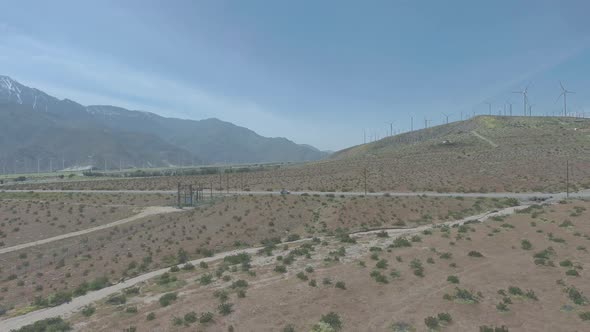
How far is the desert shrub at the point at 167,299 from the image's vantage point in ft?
61.0

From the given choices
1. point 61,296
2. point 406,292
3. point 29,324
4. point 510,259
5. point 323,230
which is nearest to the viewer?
point 29,324

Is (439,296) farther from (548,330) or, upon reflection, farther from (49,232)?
(49,232)

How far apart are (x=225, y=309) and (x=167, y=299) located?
3966 millimetres

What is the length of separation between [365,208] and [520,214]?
17868 mm

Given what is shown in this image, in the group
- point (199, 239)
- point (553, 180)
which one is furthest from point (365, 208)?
point (553, 180)

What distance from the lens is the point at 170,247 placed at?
3503 centimetres

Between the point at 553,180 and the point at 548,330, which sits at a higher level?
the point at 553,180

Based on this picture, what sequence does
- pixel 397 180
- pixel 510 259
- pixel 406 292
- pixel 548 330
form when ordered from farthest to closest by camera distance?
pixel 397 180, pixel 510 259, pixel 406 292, pixel 548 330

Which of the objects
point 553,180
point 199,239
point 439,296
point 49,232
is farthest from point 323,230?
point 553,180

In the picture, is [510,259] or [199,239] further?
[199,239]

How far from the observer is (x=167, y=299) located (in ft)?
62.6

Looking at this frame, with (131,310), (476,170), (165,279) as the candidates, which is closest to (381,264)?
(165,279)

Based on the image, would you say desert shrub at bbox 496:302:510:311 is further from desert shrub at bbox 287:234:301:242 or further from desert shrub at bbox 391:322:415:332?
desert shrub at bbox 287:234:301:242

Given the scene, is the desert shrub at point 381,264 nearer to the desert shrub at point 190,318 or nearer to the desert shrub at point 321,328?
the desert shrub at point 321,328
